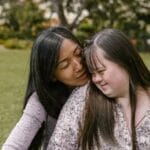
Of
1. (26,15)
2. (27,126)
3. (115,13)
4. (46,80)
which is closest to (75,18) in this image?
(115,13)

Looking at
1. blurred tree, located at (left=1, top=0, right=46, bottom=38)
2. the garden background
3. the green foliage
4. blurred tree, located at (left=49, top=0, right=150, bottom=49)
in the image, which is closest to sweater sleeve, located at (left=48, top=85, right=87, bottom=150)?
the garden background

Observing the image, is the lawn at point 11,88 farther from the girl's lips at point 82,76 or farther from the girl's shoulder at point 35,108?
the girl's lips at point 82,76

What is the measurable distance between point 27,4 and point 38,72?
2055 centimetres

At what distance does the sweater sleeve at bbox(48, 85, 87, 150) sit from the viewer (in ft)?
8.30

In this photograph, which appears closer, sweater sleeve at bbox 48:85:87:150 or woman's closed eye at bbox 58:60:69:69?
sweater sleeve at bbox 48:85:87:150

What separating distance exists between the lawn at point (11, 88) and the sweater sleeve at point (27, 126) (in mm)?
1347

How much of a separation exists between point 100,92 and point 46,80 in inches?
11.7

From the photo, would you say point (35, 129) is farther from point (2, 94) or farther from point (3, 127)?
point (2, 94)

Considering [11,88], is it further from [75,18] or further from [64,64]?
[75,18]

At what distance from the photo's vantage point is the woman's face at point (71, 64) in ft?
8.63

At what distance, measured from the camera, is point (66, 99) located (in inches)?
110

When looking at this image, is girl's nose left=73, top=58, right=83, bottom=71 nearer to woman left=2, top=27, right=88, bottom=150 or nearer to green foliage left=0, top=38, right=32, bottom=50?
woman left=2, top=27, right=88, bottom=150

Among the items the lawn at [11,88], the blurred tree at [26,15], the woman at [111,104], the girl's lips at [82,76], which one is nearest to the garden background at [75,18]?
the blurred tree at [26,15]

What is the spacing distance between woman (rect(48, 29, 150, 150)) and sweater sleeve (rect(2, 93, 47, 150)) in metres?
0.13
